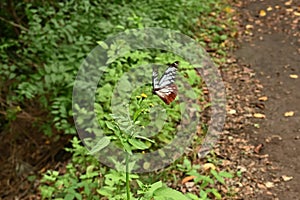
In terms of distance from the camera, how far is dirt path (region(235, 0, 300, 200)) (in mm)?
3613

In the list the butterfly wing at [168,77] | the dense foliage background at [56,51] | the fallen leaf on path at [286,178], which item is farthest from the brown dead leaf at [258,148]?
the butterfly wing at [168,77]

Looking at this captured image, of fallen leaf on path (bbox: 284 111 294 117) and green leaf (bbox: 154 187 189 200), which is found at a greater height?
green leaf (bbox: 154 187 189 200)

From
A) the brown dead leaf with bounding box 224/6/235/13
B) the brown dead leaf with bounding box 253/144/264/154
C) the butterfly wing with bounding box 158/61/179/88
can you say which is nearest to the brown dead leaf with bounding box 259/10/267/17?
the brown dead leaf with bounding box 224/6/235/13

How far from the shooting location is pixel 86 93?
4012mm

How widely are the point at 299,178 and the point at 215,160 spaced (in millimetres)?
683

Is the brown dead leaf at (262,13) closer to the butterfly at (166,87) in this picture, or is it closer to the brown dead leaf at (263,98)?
the brown dead leaf at (263,98)

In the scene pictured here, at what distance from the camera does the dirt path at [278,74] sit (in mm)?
3613

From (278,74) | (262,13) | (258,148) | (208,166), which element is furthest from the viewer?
(262,13)

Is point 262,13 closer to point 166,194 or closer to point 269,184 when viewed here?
point 269,184

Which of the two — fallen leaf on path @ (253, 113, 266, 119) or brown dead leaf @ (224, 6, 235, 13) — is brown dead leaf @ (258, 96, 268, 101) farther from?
brown dead leaf @ (224, 6, 235, 13)

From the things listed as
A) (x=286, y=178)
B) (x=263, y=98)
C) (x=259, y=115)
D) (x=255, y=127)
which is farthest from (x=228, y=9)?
(x=286, y=178)

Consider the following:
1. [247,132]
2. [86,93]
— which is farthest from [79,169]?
[247,132]

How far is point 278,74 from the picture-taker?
16.4 ft

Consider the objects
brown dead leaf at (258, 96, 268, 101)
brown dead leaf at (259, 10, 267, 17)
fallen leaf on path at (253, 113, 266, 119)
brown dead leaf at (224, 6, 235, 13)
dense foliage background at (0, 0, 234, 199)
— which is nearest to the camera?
dense foliage background at (0, 0, 234, 199)
